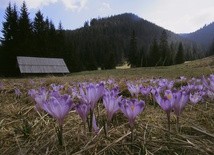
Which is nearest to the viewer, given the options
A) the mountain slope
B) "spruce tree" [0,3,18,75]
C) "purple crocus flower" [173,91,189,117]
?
"purple crocus flower" [173,91,189,117]

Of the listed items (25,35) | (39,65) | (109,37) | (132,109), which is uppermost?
(109,37)

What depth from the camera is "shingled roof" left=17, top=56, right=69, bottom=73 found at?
3228 centimetres

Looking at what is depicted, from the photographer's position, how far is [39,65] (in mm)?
33219

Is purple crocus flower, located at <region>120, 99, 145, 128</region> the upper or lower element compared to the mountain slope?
lower

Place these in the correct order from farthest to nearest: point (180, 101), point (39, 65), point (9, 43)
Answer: point (9, 43), point (39, 65), point (180, 101)

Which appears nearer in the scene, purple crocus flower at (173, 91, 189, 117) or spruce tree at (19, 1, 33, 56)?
purple crocus flower at (173, 91, 189, 117)

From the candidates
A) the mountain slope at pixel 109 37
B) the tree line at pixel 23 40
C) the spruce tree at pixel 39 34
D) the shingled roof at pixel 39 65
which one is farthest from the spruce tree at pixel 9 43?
the mountain slope at pixel 109 37

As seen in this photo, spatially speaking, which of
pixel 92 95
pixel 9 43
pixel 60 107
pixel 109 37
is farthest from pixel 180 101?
pixel 109 37

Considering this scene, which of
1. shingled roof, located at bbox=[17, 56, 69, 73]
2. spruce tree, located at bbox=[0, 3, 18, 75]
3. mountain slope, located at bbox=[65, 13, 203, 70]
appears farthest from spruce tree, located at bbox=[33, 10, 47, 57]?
mountain slope, located at bbox=[65, 13, 203, 70]

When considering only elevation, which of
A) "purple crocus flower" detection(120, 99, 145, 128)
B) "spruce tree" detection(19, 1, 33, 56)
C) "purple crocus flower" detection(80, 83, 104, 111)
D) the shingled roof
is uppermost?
"spruce tree" detection(19, 1, 33, 56)

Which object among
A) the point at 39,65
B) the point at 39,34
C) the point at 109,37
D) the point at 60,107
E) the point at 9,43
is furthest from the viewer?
the point at 109,37

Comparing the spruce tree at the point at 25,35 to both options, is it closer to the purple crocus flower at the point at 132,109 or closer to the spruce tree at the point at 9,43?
the spruce tree at the point at 9,43

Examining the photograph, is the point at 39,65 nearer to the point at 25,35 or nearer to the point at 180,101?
the point at 25,35

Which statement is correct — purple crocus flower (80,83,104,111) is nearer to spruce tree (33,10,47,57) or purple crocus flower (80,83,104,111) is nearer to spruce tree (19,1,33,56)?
spruce tree (19,1,33,56)
